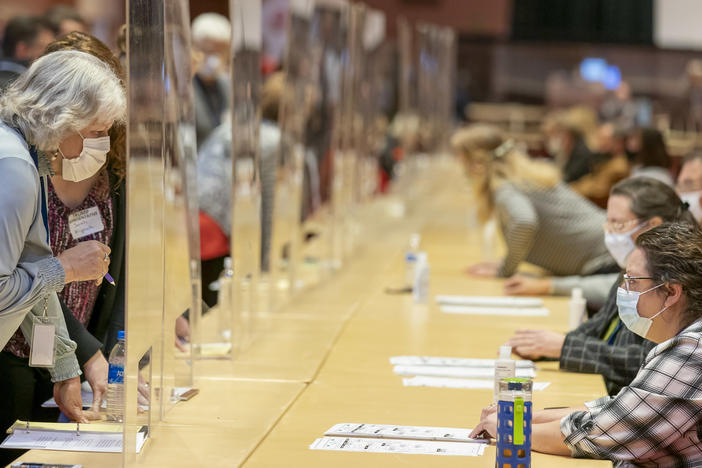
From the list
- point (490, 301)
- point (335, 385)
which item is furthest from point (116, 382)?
point (490, 301)

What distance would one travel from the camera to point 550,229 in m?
5.12

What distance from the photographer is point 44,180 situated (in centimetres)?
238

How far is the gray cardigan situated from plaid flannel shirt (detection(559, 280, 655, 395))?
155 centimetres

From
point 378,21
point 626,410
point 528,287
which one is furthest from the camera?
point 378,21

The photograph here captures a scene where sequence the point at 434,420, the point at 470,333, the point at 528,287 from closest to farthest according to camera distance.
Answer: the point at 434,420
the point at 470,333
the point at 528,287

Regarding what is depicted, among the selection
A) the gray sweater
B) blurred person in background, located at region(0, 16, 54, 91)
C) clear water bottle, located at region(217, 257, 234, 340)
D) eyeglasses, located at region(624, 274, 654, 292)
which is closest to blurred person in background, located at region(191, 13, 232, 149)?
blurred person in background, located at region(0, 16, 54, 91)

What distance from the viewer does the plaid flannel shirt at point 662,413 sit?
216 cm

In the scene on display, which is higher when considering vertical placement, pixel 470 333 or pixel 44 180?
pixel 44 180

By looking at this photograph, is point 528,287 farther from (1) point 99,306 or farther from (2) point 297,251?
(1) point 99,306

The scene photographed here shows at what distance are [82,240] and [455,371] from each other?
1280 mm

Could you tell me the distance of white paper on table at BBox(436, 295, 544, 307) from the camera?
177 inches

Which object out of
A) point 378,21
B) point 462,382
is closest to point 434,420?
point 462,382

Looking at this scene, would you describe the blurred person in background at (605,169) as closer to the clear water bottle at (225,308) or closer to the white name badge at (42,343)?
the clear water bottle at (225,308)

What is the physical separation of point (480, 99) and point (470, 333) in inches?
491
